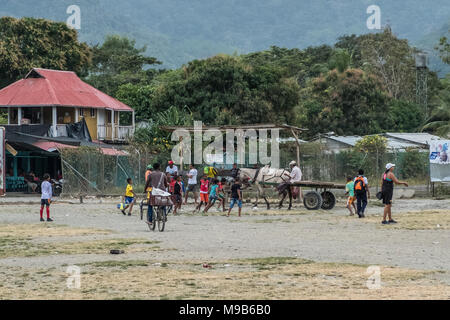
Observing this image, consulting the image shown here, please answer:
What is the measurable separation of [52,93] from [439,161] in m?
26.3

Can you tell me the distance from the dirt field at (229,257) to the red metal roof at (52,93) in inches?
1050

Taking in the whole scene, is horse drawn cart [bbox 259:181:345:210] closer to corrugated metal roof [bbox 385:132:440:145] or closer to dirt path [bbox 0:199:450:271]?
dirt path [bbox 0:199:450:271]

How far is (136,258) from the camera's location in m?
15.5

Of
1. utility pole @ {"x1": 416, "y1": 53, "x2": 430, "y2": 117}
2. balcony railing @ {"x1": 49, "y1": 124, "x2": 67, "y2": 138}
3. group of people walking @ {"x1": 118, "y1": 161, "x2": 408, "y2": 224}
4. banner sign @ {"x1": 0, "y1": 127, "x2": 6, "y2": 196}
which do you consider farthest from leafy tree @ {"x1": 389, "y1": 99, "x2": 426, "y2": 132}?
group of people walking @ {"x1": 118, "y1": 161, "x2": 408, "y2": 224}

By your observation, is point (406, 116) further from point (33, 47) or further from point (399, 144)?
point (33, 47)

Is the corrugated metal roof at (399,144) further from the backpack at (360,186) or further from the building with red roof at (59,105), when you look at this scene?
the backpack at (360,186)

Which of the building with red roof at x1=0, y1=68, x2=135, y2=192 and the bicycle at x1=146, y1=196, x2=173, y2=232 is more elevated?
the building with red roof at x1=0, y1=68, x2=135, y2=192

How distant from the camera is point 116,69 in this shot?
90062 mm

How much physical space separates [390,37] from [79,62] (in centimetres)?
3423

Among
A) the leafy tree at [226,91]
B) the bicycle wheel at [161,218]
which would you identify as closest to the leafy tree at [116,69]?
the leafy tree at [226,91]

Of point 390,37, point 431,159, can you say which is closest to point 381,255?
point 431,159

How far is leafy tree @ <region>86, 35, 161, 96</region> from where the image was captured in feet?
262

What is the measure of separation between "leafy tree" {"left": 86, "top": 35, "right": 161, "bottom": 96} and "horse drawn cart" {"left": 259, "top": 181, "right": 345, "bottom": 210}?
49.8 meters

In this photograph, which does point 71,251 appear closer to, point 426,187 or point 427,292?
point 427,292
